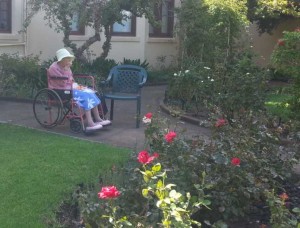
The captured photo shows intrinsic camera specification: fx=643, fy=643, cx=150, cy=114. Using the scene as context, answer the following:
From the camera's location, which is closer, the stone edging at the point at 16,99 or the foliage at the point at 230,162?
the foliage at the point at 230,162

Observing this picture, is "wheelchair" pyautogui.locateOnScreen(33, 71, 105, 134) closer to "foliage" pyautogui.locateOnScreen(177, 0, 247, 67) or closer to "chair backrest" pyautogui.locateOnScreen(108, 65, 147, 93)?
"chair backrest" pyautogui.locateOnScreen(108, 65, 147, 93)

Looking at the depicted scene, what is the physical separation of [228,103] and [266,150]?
3.17m

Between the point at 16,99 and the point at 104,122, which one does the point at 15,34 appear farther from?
the point at 104,122

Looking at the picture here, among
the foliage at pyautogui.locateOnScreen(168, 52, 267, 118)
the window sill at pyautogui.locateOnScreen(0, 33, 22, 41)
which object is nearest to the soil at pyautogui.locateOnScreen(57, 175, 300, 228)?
the foliage at pyautogui.locateOnScreen(168, 52, 267, 118)

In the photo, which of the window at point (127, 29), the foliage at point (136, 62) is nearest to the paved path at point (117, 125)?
the foliage at point (136, 62)

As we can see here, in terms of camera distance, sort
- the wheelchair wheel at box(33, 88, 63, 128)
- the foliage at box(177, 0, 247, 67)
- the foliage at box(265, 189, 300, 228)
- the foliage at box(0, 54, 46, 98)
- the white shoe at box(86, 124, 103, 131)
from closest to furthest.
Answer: the foliage at box(265, 189, 300, 228)
the white shoe at box(86, 124, 103, 131)
the wheelchair wheel at box(33, 88, 63, 128)
the foliage at box(177, 0, 247, 67)
the foliage at box(0, 54, 46, 98)

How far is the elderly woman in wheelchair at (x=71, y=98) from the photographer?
9.16 m

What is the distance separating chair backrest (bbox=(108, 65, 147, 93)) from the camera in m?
10.6

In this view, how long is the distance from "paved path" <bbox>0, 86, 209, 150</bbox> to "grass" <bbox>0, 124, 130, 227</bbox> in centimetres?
42

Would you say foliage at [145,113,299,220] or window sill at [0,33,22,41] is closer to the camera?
foliage at [145,113,299,220]

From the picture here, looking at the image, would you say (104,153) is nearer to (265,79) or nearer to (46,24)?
(265,79)

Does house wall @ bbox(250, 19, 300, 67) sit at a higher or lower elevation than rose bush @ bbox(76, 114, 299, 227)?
higher

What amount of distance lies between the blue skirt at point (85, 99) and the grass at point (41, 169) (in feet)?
1.97

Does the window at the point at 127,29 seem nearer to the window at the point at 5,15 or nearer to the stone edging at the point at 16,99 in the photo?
the window at the point at 5,15
